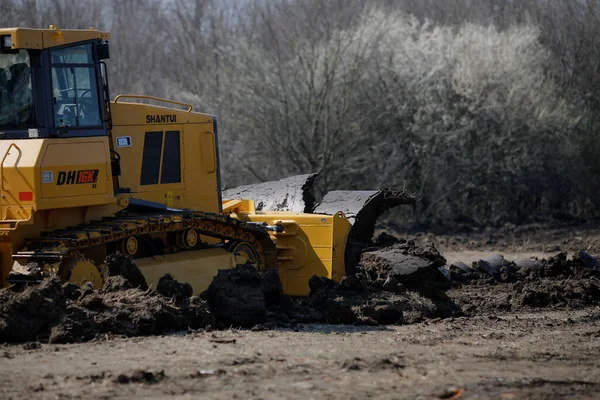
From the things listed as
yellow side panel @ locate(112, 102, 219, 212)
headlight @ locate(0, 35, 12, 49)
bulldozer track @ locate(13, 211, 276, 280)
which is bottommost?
bulldozer track @ locate(13, 211, 276, 280)

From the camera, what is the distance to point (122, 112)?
11.6m

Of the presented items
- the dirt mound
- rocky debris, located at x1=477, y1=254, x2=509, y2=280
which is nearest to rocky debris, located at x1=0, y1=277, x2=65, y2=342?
the dirt mound

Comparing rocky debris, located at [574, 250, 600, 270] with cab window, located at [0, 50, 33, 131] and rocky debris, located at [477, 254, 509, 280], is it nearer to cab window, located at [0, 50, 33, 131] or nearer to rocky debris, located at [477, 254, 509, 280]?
rocky debris, located at [477, 254, 509, 280]

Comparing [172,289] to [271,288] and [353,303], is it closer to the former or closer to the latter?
[271,288]

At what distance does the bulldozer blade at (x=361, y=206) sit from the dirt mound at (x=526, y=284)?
141cm

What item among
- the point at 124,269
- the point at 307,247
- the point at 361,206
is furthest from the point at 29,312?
the point at 361,206

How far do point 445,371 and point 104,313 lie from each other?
3.34 m

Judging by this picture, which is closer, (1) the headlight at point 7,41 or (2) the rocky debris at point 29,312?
(2) the rocky debris at point 29,312

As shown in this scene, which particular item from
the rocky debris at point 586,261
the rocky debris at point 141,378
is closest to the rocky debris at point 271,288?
the rocky debris at point 141,378

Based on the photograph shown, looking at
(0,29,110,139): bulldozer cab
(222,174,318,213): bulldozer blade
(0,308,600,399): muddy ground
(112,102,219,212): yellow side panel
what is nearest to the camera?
(0,308,600,399): muddy ground

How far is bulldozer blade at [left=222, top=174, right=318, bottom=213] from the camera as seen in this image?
1435cm

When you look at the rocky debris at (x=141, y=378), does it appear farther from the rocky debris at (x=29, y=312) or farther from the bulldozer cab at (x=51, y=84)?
the bulldozer cab at (x=51, y=84)

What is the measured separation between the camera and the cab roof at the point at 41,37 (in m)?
10.1

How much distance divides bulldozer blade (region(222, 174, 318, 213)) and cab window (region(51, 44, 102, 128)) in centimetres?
422
